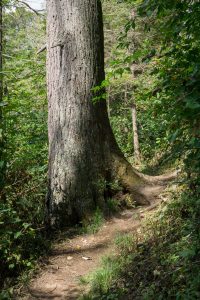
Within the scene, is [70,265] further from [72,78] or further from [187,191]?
[72,78]

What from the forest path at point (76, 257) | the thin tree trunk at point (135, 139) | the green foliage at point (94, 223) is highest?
the thin tree trunk at point (135, 139)

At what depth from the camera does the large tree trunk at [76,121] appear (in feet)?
18.5

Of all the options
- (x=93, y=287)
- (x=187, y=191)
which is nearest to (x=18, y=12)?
(x=187, y=191)

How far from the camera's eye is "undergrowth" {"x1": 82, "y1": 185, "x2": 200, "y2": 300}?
2902mm

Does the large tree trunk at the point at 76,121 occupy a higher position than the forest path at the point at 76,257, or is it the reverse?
the large tree trunk at the point at 76,121

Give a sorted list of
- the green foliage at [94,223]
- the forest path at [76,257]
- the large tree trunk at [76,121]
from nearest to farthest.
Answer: the forest path at [76,257], the green foliage at [94,223], the large tree trunk at [76,121]

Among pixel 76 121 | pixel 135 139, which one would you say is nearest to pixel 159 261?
pixel 76 121

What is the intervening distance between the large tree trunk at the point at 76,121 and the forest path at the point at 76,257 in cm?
41

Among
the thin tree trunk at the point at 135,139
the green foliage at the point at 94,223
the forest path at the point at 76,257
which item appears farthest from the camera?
the thin tree trunk at the point at 135,139

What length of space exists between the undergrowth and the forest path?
0.86 ft

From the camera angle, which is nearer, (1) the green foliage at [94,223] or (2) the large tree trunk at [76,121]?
(1) the green foliage at [94,223]

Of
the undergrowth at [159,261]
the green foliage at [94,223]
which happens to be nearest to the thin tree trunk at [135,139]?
the green foliage at [94,223]

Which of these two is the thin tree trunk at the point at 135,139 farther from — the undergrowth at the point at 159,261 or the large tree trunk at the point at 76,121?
the undergrowth at the point at 159,261

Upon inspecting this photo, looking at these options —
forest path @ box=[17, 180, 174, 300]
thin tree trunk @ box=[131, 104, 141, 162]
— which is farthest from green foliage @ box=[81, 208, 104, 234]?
thin tree trunk @ box=[131, 104, 141, 162]
